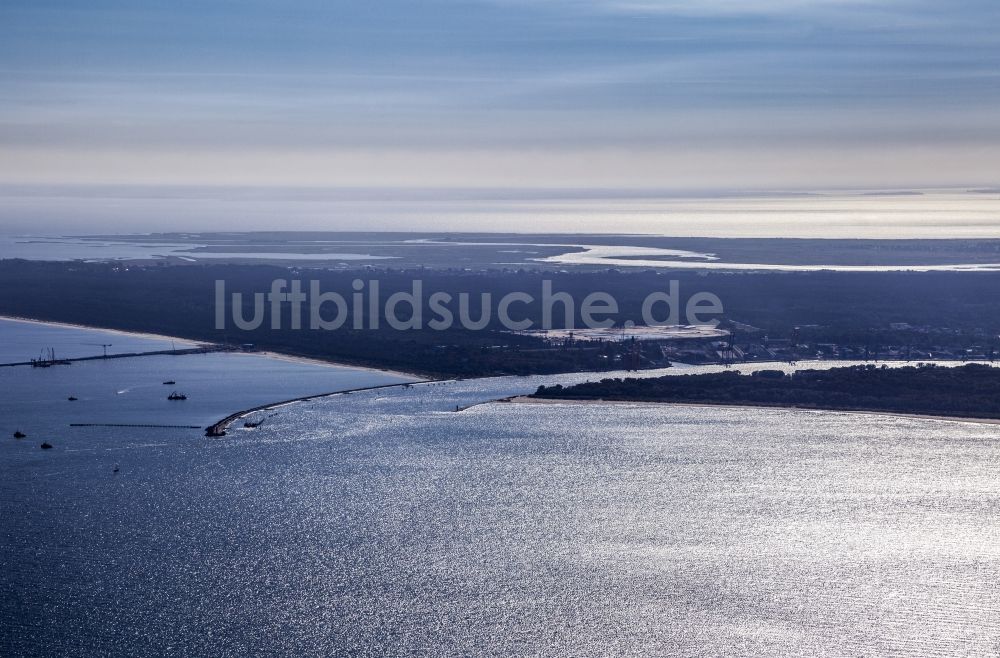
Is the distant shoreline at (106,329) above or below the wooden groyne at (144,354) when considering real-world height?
above

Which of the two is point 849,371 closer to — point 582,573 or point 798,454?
point 798,454

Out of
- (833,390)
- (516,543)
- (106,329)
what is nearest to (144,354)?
(106,329)

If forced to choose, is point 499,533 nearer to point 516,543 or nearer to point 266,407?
point 516,543

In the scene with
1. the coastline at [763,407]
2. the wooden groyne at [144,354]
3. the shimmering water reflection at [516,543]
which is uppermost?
the wooden groyne at [144,354]

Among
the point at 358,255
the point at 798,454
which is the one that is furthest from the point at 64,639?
the point at 358,255

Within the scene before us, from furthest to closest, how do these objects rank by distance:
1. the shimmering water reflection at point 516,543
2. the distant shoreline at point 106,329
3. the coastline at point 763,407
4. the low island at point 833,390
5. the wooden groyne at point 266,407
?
the distant shoreline at point 106,329 < the low island at point 833,390 < the coastline at point 763,407 < the wooden groyne at point 266,407 < the shimmering water reflection at point 516,543

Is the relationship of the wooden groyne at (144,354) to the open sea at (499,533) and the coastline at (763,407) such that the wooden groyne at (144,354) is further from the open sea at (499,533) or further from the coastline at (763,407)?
the coastline at (763,407)

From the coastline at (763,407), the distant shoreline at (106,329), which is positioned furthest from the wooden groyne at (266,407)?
A: the distant shoreline at (106,329)

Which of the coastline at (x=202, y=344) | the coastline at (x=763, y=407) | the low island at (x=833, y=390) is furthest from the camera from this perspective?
the coastline at (x=202, y=344)

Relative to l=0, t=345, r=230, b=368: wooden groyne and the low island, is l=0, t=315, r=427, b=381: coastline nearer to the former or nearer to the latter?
l=0, t=345, r=230, b=368: wooden groyne
